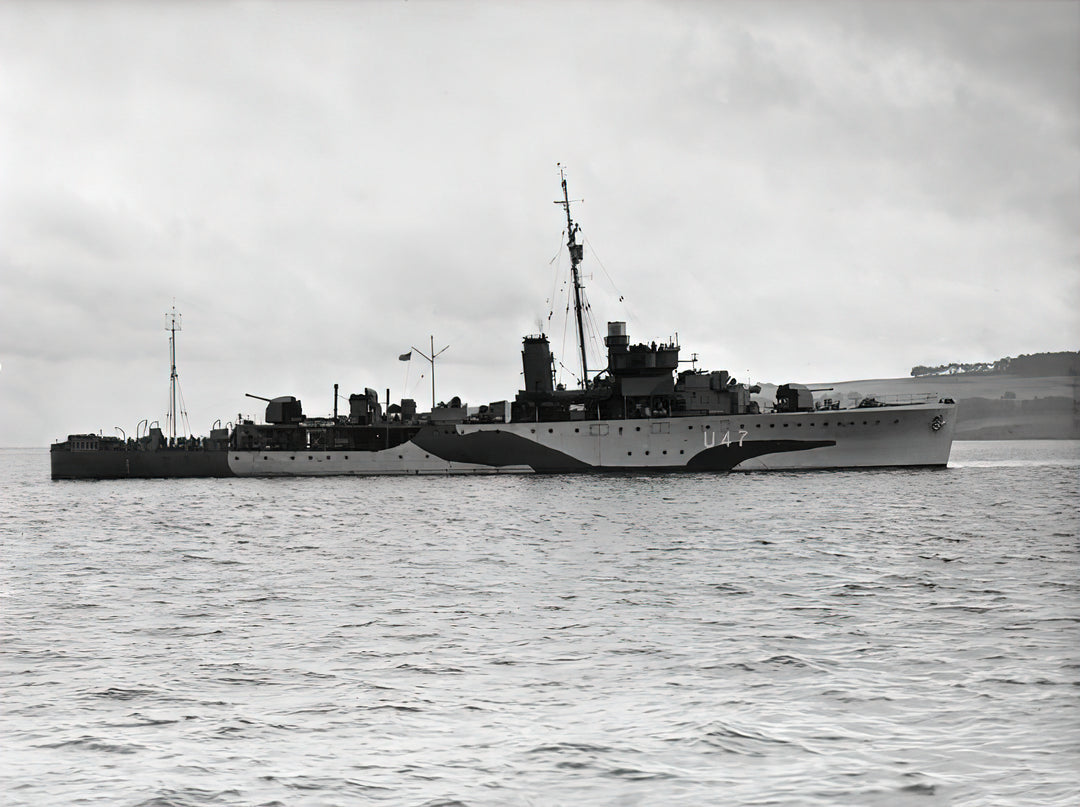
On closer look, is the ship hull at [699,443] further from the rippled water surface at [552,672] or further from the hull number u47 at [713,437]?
the rippled water surface at [552,672]

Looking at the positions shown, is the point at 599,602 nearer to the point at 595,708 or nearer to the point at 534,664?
the point at 534,664

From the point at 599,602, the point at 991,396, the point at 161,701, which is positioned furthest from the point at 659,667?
the point at 991,396

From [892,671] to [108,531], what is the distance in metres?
29.8

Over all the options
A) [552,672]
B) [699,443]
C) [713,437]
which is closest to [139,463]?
[699,443]

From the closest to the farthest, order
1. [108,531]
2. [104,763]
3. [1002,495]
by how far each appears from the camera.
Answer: [104,763], [108,531], [1002,495]

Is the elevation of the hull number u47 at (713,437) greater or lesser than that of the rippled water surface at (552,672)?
greater

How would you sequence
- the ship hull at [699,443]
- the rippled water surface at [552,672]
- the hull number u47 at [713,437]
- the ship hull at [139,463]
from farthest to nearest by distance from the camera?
the ship hull at [139,463], the hull number u47 at [713,437], the ship hull at [699,443], the rippled water surface at [552,672]

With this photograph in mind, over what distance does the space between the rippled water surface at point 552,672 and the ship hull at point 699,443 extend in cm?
3296

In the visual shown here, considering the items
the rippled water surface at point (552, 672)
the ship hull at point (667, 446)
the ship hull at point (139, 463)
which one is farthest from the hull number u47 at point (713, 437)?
the ship hull at point (139, 463)

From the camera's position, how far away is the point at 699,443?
2362 inches

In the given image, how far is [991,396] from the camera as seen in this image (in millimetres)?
128125

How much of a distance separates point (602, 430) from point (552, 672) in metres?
50.9

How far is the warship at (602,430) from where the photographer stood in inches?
2328

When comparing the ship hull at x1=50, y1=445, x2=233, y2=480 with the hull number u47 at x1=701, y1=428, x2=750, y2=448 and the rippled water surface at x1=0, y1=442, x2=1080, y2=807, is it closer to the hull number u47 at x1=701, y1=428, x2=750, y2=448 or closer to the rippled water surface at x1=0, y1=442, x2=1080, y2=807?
the hull number u47 at x1=701, y1=428, x2=750, y2=448
